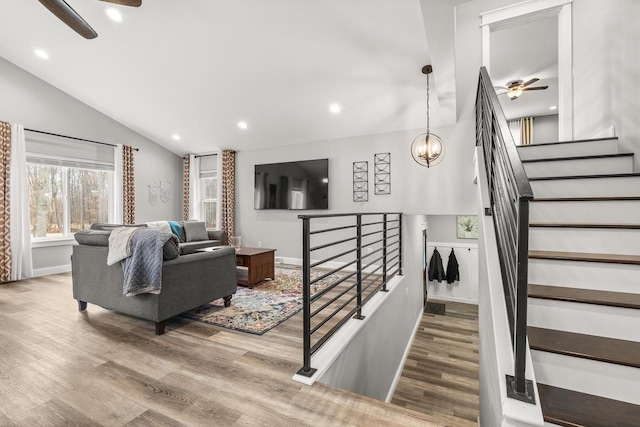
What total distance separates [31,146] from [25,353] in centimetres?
429

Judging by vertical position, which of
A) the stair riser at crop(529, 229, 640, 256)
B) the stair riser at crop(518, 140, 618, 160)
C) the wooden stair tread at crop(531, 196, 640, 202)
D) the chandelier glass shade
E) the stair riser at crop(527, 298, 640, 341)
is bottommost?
A: the stair riser at crop(527, 298, 640, 341)

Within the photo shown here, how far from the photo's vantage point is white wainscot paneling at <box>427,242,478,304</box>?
618 cm

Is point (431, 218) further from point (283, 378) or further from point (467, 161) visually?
point (283, 378)

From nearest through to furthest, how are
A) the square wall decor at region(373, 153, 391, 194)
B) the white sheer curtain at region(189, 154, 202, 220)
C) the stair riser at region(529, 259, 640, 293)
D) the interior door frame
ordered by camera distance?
1. the stair riser at region(529, 259, 640, 293)
2. the interior door frame
3. the square wall decor at region(373, 153, 391, 194)
4. the white sheer curtain at region(189, 154, 202, 220)

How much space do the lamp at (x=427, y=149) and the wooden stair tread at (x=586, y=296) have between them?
3001 mm

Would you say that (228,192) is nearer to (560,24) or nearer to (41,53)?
(41,53)

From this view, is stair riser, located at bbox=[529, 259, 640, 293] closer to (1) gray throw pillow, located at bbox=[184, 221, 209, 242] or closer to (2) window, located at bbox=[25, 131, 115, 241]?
(1) gray throw pillow, located at bbox=[184, 221, 209, 242]

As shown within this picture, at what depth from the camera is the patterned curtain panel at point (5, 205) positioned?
14.1 feet

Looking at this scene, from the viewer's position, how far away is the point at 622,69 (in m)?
2.13

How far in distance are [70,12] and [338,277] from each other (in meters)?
4.23

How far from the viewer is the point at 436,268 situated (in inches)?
252

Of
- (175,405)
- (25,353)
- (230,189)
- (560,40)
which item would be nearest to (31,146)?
(230,189)

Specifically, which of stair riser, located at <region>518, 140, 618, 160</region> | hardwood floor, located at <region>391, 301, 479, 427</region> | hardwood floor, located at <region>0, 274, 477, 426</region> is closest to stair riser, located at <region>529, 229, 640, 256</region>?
stair riser, located at <region>518, 140, 618, 160</region>

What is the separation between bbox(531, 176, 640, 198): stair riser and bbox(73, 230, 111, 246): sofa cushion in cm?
365
